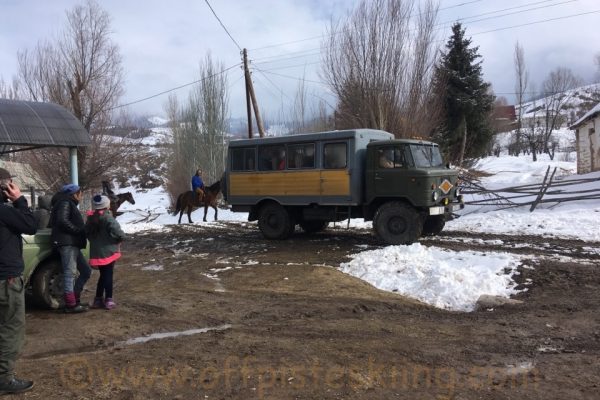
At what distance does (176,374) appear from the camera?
450 centimetres

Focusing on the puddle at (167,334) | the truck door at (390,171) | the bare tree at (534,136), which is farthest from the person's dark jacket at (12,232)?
the bare tree at (534,136)

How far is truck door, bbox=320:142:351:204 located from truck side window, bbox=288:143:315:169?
376mm

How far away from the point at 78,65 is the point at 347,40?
13.0 metres

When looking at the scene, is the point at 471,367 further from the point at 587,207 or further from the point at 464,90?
the point at 464,90

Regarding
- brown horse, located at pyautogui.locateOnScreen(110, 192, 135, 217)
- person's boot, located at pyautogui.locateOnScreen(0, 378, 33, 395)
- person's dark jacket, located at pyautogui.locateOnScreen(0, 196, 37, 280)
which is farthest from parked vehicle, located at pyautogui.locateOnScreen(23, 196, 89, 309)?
brown horse, located at pyautogui.locateOnScreen(110, 192, 135, 217)

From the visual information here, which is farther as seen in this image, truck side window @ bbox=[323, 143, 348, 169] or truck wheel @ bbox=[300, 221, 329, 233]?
truck wheel @ bbox=[300, 221, 329, 233]

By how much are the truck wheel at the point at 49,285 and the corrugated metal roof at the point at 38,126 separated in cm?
469

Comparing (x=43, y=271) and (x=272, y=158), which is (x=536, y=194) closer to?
(x=272, y=158)

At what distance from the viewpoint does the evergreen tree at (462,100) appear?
30.1 metres

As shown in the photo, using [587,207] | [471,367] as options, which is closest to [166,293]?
[471,367]

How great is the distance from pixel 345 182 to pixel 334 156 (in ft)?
2.38

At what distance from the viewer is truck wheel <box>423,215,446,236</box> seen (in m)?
12.9

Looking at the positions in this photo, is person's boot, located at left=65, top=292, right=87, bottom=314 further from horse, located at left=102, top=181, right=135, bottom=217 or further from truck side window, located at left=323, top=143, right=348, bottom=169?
horse, located at left=102, top=181, right=135, bottom=217

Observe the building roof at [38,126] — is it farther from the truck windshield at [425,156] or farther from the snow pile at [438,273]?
the truck windshield at [425,156]
